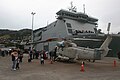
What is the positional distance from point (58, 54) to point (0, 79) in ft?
41.8

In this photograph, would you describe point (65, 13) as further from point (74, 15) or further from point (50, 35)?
point (50, 35)

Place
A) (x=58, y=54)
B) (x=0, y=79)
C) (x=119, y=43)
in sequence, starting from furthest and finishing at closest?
(x=119, y=43) < (x=58, y=54) < (x=0, y=79)

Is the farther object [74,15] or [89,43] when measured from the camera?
[74,15]

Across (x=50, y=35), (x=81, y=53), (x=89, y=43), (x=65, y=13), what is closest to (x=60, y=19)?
(x=65, y=13)

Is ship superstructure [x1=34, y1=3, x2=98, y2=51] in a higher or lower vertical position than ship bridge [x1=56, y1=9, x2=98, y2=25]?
lower

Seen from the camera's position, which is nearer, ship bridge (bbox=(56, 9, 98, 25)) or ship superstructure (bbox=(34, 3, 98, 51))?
ship superstructure (bbox=(34, 3, 98, 51))

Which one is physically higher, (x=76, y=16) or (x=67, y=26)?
(x=76, y=16)

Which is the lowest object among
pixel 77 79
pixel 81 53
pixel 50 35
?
pixel 77 79

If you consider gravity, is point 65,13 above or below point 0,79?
above

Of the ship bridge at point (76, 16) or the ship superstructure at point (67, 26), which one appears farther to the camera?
the ship bridge at point (76, 16)

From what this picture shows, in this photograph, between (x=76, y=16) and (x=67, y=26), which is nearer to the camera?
(x=67, y=26)

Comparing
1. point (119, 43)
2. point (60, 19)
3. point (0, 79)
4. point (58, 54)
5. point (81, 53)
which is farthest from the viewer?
point (60, 19)

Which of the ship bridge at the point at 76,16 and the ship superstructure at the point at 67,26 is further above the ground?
the ship bridge at the point at 76,16

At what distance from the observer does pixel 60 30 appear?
51.8 metres
